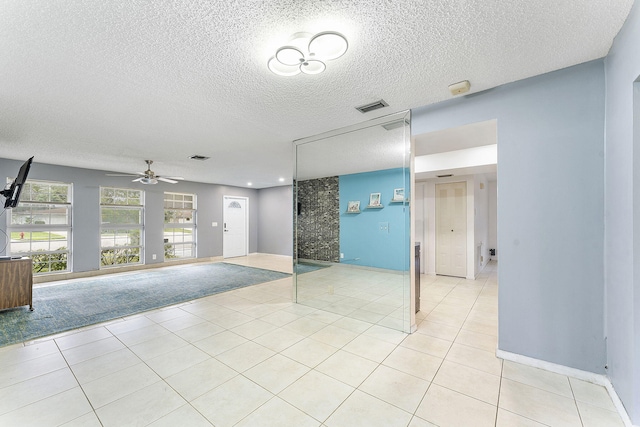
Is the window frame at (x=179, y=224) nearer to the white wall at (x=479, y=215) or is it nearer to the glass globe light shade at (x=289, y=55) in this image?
the glass globe light shade at (x=289, y=55)

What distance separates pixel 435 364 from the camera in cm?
229

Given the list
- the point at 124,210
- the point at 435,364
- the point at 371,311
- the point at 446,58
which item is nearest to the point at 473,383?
the point at 435,364

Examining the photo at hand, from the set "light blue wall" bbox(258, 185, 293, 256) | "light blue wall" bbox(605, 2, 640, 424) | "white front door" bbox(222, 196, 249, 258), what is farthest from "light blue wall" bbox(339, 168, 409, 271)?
"white front door" bbox(222, 196, 249, 258)

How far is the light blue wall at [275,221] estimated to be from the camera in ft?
29.1

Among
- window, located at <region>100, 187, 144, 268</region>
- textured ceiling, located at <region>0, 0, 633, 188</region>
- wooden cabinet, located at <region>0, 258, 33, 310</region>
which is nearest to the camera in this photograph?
textured ceiling, located at <region>0, 0, 633, 188</region>

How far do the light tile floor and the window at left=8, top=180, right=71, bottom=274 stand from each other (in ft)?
13.1

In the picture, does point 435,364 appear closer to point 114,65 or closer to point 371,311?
point 371,311

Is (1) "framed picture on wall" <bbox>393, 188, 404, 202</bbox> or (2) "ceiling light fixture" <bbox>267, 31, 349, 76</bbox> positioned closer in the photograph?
(2) "ceiling light fixture" <bbox>267, 31, 349, 76</bbox>

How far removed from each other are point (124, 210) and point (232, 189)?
10.3ft

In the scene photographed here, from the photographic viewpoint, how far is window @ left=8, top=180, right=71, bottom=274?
208 inches

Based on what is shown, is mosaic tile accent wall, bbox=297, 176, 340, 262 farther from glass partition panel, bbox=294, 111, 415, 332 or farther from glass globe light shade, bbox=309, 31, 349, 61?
Result: glass globe light shade, bbox=309, 31, 349, 61

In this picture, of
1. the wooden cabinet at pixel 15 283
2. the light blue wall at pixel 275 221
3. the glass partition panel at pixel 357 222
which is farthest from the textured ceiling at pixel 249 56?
the light blue wall at pixel 275 221

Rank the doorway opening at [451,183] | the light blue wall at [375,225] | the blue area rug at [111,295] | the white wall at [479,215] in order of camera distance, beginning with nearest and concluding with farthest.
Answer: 1. the blue area rug at [111,295]
2. the light blue wall at [375,225]
3. the doorway opening at [451,183]
4. the white wall at [479,215]

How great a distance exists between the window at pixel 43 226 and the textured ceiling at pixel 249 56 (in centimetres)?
294
